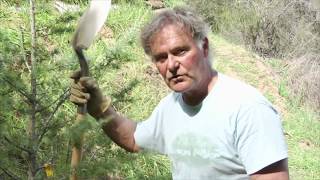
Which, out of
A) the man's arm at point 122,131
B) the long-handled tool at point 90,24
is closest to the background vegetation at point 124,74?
the man's arm at point 122,131

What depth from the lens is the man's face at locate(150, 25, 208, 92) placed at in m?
2.27

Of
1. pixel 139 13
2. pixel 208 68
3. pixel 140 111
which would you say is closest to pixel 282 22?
pixel 139 13

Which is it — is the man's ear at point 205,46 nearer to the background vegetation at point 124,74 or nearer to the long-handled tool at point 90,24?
the long-handled tool at point 90,24

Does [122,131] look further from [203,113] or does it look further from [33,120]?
[203,113]

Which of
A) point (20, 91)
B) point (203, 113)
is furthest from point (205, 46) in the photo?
point (20, 91)

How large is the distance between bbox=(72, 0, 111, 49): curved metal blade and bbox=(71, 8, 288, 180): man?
16cm

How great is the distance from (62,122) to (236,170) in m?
1.14

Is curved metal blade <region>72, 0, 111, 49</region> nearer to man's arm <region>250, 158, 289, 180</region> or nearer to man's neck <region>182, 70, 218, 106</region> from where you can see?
man's neck <region>182, 70, 218, 106</region>

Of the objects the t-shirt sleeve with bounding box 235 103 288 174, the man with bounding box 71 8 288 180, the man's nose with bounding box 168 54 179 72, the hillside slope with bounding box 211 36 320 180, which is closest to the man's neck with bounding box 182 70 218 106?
the man with bounding box 71 8 288 180

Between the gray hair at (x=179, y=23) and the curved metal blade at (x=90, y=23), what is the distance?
0.19 metres

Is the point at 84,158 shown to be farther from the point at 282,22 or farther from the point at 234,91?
the point at 282,22

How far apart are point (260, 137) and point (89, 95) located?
0.75 m

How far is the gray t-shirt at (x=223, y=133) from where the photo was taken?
2082 mm

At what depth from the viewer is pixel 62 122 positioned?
3061 mm
